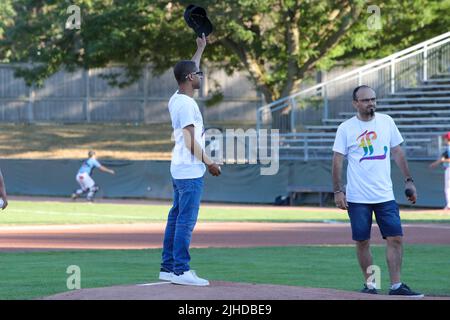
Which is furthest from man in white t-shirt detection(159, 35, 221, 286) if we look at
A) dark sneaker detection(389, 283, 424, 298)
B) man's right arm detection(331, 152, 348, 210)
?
dark sneaker detection(389, 283, 424, 298)

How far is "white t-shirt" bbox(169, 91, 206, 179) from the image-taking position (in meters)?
9.70

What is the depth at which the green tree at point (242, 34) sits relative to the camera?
3738cm

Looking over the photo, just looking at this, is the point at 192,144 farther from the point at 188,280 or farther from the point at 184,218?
the point at 188,280

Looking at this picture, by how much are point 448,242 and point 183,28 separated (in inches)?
832

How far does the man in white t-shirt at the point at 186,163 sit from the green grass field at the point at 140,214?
1509 cm

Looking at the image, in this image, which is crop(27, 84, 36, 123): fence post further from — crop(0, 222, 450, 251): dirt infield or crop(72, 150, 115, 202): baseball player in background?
crop(0, 222, 450, 251): dirt infield

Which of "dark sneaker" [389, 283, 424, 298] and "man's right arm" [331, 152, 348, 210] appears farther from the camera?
"man's right arm" [331, 152, 348, 210]

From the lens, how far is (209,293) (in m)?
9.05

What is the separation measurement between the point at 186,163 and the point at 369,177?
186 cm

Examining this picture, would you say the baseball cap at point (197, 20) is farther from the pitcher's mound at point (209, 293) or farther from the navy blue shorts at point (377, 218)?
the pitcher's mound at point (209, 293)

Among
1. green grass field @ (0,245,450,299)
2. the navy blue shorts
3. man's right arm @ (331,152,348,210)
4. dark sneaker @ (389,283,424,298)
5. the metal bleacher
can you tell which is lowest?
green grass field @ (0,245,450,299)

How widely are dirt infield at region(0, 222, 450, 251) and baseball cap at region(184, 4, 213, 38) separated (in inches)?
321
